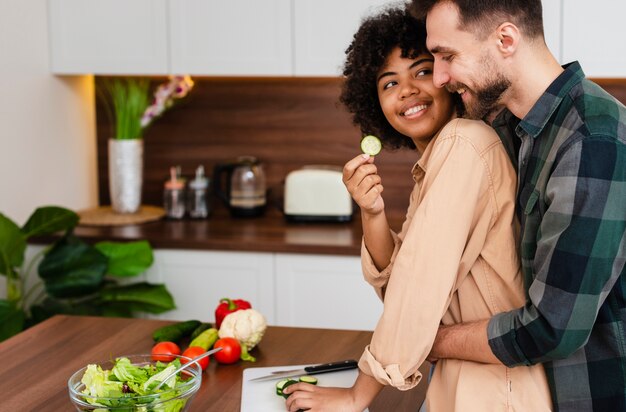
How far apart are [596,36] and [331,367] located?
187 centimetres

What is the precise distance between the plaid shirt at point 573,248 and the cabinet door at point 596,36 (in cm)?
172

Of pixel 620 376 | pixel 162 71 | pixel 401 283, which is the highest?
pixel 162 71

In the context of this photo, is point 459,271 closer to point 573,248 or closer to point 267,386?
point 573,248

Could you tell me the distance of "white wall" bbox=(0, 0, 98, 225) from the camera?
319 cm

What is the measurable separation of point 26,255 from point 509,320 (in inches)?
96.2

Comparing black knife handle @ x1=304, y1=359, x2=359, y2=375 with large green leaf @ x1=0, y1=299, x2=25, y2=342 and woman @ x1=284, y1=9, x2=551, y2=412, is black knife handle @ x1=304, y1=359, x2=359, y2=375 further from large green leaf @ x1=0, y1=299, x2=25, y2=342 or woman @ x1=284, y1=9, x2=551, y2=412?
large green leaf @ x1=0, y1=299, x2=25, y2=342

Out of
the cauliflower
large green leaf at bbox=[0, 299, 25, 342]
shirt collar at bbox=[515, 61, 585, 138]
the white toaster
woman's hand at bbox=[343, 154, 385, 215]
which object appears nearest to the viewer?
shirt collar at bbox=[515, 61, 585, 138]

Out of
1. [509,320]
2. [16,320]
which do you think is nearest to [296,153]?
[16,320]

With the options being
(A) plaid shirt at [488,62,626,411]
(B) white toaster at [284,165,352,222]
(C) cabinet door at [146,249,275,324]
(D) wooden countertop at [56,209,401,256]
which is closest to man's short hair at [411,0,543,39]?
(A) plaid shirt at [488,62,626,411]

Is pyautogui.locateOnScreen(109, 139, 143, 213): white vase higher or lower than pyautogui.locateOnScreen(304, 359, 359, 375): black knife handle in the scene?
higher

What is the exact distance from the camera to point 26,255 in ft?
10.9

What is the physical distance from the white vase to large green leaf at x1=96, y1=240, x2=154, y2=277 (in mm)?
449

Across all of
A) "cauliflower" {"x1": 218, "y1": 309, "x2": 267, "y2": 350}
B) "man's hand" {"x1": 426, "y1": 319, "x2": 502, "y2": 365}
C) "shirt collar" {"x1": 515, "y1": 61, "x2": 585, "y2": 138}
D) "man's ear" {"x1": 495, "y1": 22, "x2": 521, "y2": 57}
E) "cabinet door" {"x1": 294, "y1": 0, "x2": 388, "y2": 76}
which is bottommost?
"cauliflower" {"x1": 218, "y1": 309, "x2": 267, "y2": 350}

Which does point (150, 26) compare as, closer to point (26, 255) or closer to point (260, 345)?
point (26, 255)
